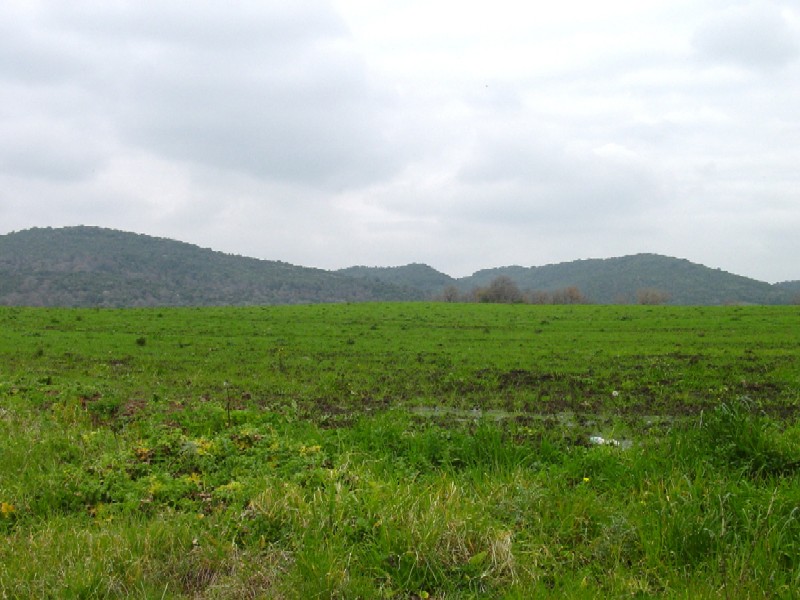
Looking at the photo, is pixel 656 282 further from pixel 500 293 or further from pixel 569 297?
pixel 500 293

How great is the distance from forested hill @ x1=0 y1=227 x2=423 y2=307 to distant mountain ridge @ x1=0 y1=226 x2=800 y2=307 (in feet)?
0.66

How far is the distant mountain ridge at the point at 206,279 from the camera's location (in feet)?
326

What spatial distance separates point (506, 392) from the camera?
50.5ft

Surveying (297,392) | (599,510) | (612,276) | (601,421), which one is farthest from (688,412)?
(612,276)

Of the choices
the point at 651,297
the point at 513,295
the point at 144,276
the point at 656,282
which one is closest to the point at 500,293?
the point at 513,295

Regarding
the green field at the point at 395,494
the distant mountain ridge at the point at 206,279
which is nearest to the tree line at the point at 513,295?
the distant mountain ridge at the point at 206,279

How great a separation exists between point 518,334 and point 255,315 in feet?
64.1

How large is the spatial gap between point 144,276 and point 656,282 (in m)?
117

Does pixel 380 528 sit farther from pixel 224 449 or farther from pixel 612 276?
pixel 612 276

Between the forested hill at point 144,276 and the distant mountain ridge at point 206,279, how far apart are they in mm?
201

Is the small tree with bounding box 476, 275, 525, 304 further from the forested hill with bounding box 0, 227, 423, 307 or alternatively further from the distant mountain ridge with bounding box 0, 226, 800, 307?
the forested hill with bounding box 0, 227, 423, 307

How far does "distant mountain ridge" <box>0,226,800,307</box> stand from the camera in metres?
99.4

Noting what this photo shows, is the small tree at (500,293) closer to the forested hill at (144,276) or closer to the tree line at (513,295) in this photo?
the tree line at (513,295)

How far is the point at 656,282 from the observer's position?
143 meters
